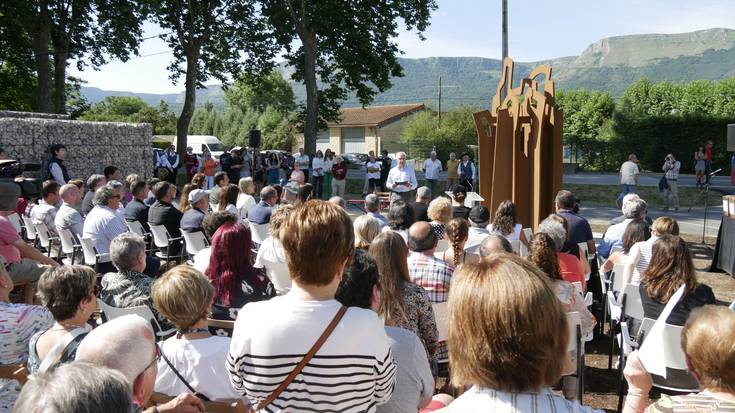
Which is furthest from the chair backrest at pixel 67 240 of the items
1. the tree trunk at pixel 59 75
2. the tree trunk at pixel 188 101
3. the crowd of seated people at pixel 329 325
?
the tree trunk at pixel 59 75

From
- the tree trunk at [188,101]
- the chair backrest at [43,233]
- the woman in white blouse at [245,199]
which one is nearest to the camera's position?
the chair backrest at [43,233]

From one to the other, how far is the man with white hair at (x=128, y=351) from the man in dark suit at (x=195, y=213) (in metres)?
5.29

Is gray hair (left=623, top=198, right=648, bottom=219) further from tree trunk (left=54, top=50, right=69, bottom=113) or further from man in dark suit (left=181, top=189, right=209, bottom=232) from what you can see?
tree trunk (left=54, top=50, right=69, bottom=113)

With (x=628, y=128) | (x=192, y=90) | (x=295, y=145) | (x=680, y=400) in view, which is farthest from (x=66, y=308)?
(x=295, y=145)

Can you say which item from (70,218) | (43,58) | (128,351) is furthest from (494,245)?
(43,58)

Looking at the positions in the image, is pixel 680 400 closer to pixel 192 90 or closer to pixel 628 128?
pixel 192 90

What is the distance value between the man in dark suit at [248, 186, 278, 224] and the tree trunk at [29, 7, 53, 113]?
55.6 ft

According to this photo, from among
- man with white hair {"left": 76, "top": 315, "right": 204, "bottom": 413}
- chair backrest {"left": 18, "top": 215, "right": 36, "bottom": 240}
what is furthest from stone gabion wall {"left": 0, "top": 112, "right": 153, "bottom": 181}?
man with white hair {"left": 76, "top": 315, "right": 204, "bottom": 413}

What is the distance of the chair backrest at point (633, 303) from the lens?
429 cm

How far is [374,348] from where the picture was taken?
201 centimetres

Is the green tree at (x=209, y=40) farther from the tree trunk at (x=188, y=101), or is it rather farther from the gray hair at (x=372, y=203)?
the gray hair at (x=372, y=203)

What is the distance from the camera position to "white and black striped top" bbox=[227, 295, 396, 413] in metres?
1.95

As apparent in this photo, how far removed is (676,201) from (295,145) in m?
44.8

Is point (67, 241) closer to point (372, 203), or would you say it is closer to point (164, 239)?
point (164, 239)
